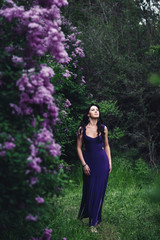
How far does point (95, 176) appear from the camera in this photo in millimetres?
4750

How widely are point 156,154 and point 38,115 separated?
7152 millimetres

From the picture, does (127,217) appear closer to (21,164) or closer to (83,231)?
(83,231)

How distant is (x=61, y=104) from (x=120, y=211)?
2.53 metres

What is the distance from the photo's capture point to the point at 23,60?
2.72 metres

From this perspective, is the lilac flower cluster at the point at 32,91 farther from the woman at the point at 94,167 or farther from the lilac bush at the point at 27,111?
the woman at the point at 94,167

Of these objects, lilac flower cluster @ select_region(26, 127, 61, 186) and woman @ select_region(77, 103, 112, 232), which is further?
woman @ select_region(77, 103, 112, 232)

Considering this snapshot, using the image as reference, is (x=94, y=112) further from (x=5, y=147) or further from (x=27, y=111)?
(x=5, y=147)

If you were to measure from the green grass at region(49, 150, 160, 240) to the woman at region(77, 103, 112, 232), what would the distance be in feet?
0.87

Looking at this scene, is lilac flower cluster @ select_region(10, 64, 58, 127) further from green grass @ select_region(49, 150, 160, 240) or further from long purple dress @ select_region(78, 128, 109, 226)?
long purple dress @ select_region(78, 128, 109, 226)

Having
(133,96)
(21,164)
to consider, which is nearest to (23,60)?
(21,164)

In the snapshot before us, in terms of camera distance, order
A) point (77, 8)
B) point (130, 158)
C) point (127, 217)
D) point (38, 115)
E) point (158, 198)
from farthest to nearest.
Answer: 1. point (77, 8)
2. point (130, 158)
3. point (127, 217)
4. point (38, 115)
5. point (158, 198)

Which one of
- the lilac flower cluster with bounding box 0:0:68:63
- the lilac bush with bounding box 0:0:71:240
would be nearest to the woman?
the lilac bush with bounding box 0:0:71:240

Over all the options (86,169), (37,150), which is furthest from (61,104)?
(37,150)

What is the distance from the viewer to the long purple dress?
473cm
